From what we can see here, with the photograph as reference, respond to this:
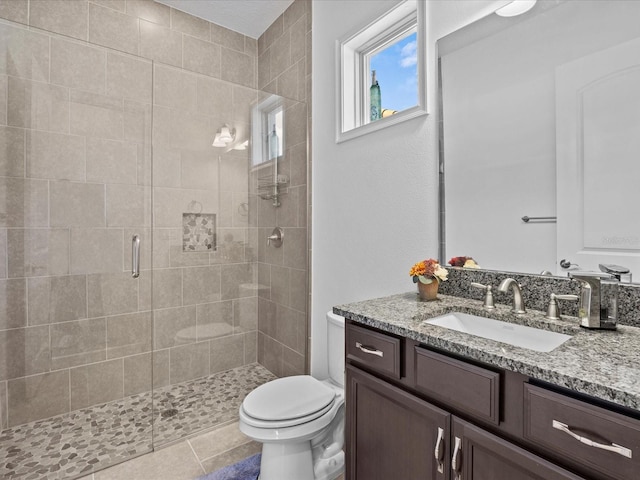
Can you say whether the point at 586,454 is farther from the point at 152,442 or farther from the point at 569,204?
the point at 152,442

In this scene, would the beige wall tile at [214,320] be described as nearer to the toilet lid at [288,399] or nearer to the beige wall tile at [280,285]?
the beige wall tile at [280,285]

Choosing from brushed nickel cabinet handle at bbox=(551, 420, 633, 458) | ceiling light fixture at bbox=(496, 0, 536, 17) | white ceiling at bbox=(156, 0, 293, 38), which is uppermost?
white ceiling at bbox=(156, 0, 293, 38)

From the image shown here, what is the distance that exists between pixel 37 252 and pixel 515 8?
7.72 ft

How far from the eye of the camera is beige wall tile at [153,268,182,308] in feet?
6.68

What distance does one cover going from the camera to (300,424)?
1402mm

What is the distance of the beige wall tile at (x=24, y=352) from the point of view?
164 centimetres

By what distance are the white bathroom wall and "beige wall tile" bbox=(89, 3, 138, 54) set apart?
126 cm

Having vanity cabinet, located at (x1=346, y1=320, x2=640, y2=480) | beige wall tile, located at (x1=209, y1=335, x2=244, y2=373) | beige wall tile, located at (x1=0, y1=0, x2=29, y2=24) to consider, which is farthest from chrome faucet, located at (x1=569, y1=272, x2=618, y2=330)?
beige wall tile, located at (x1=0, y1=0, x2=29, y2=24)

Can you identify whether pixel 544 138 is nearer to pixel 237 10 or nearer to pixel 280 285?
pixel 280 285

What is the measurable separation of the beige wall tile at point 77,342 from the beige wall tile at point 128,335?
0.04 metres

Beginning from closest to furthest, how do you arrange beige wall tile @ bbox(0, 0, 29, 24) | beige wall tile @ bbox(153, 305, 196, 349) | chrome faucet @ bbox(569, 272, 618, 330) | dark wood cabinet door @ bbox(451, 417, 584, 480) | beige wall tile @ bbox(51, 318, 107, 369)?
dark wood cabinet door @ bbox(451, 417, 584, 480), chrome faucet @ bbox(569, 272, 618, 330), beige wall tile @ bbox(51, 318, 107, 369), beige wall tile @ bbox(0, 0, 29, 24), beige wall tile @ bbox(153, 305, 196, 349)

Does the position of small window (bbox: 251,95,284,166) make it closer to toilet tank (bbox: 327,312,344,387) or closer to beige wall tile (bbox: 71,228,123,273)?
beige wall tile (bbox: 71,228,123,273)

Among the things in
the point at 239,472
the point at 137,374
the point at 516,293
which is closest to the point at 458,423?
the point at 516,293

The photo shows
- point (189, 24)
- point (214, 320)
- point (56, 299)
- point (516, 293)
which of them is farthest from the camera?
point (189, 24)
